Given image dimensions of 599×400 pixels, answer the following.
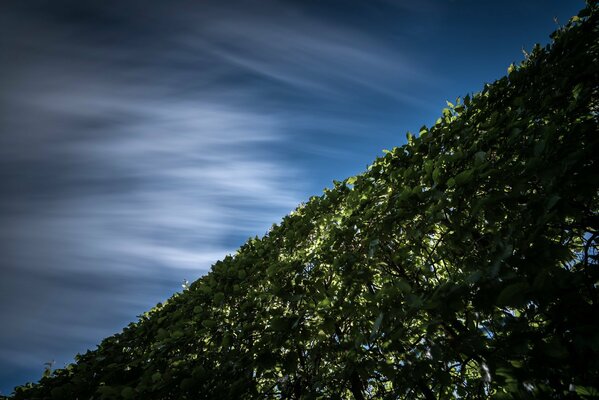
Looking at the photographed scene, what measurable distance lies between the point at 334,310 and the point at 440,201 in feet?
4.22

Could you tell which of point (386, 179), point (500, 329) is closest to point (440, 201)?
point (500, 329)

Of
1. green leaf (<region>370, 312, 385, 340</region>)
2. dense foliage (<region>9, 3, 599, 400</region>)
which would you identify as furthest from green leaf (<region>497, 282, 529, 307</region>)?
green leaf (<region>370, 312, 385, 340</region>)

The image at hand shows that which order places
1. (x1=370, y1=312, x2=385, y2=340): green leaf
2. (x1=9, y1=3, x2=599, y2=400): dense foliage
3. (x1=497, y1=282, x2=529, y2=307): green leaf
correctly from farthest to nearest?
(x1=370, y1=312, x2=385, y2=340): green leaf, (x1=9, y1=3, x2=599, y2=400): dense foliage, (x1=497, y1=282, x2=529, y2=307): green leaf

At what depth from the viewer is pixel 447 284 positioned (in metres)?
1.71

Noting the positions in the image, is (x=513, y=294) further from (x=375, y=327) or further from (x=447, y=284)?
(x=375, y=327)

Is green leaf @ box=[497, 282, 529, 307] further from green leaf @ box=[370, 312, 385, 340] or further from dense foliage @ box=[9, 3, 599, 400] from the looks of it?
green leaf @ box=[370, 312, 385, 340]

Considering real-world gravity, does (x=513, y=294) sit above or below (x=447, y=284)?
below

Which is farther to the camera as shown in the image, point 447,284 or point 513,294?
point 447,284

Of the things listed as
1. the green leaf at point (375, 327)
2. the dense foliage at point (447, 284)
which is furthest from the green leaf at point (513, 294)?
the green leaf at point (375, 327)

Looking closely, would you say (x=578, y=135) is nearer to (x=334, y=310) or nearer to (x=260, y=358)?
(x=334, y=310)

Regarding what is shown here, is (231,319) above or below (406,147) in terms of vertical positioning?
below

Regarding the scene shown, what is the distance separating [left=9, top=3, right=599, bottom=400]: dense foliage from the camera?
4.83ft

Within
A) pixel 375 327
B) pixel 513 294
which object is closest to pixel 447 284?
pixel 513 294

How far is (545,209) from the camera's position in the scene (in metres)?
1.56
